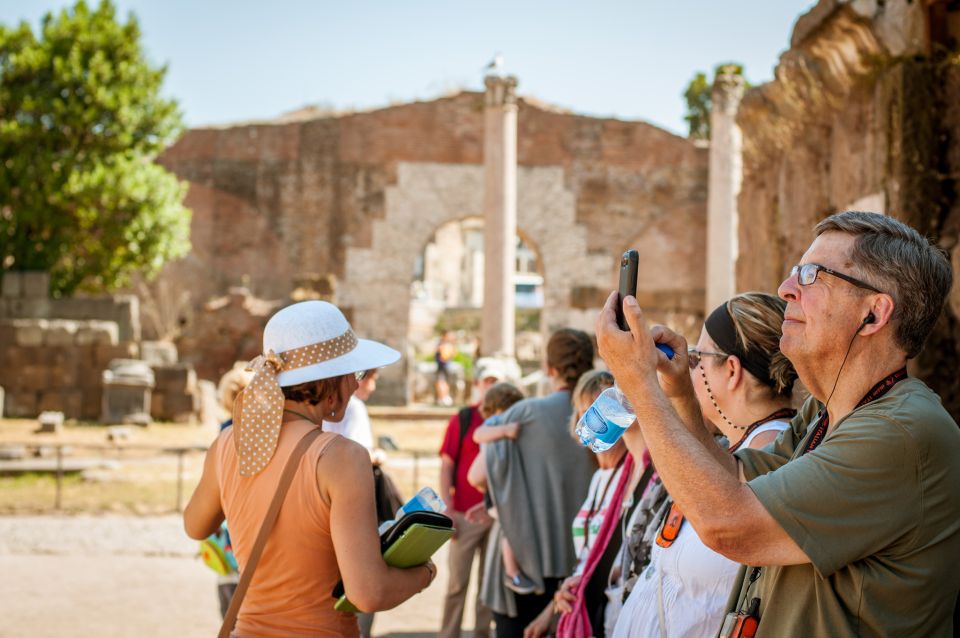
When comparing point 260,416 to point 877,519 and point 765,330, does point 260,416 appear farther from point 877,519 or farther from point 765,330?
point 877,519

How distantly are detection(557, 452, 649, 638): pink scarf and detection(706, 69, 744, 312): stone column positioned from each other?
17.3 m

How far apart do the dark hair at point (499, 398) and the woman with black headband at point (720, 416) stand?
9.24 feet

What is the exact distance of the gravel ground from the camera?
6281mm

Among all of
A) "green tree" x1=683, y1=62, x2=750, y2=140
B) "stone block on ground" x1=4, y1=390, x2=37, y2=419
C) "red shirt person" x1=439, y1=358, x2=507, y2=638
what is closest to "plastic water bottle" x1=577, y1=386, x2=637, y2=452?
"red shirt person" x1=439, y1=358, x2=507, y2=638

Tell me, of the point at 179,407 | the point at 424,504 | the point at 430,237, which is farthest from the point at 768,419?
the point at 430,237

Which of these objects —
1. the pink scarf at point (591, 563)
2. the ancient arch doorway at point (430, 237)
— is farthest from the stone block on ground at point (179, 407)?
the pink scarf at point (591, 563)

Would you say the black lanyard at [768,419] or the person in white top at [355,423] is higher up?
the black lanyard at [768,419]

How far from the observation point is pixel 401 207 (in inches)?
1039

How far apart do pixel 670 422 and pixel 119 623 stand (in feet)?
17.3

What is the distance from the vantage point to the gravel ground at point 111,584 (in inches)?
247

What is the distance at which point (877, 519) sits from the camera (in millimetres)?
1731

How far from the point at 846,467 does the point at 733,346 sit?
0.96 metres

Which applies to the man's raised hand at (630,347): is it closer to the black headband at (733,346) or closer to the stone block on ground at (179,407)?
the black headband at (733,346)

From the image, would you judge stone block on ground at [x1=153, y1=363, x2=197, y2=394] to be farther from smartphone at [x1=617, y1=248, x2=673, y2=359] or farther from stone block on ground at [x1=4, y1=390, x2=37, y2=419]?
smartphone at [x1=617, y1=248, x2=673, y2=359]
